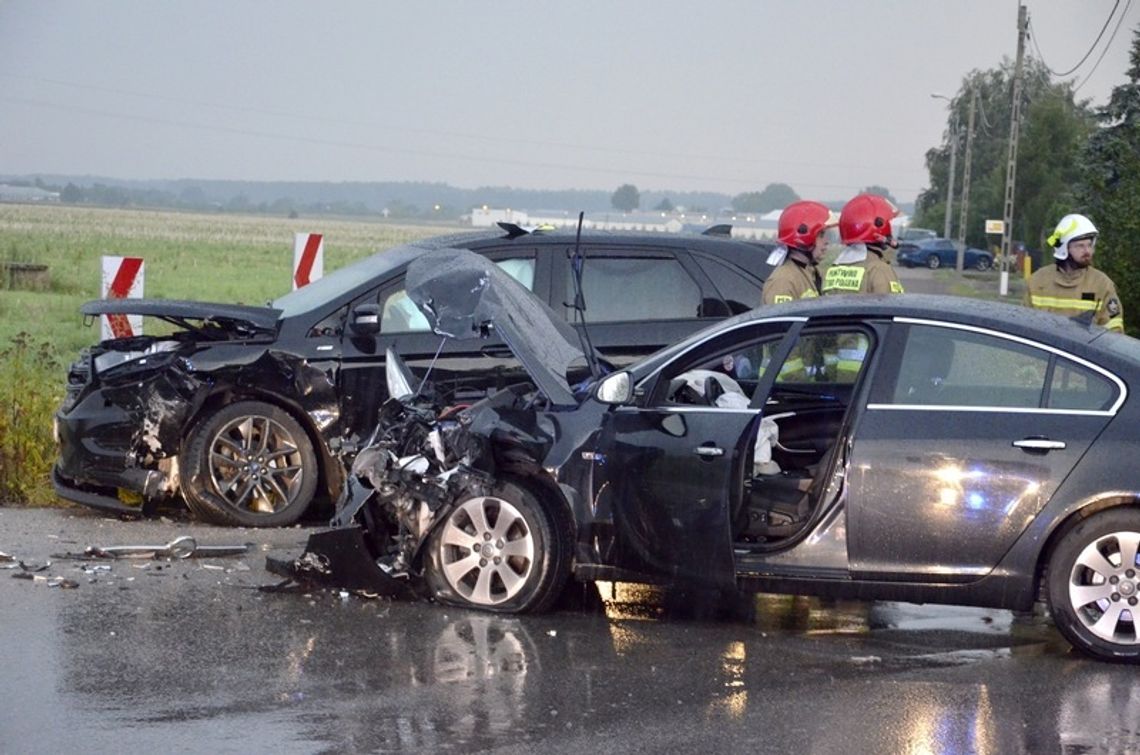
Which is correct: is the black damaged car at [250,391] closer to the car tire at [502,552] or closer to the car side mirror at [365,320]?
the car side mirror at [365,320]

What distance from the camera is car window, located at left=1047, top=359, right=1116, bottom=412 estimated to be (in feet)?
23.2

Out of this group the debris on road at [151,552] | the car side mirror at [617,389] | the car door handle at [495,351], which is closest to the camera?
the car side mirror at [617,389]

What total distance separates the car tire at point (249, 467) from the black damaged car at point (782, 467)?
193cm

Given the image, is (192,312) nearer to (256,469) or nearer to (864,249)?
(256,469)

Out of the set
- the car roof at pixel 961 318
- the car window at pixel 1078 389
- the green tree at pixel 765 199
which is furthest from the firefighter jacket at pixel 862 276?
the green tree at pixel 765 199

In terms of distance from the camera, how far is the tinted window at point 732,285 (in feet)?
36.0

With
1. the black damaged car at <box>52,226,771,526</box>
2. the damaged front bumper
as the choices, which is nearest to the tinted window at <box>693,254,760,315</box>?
the black damaged car at <box>52,226,771,526</box>

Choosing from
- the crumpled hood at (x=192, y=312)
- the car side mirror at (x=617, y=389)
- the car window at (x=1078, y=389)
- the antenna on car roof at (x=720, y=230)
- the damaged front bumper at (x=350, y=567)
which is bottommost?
the damaged front bumper at (x=350, y=567)

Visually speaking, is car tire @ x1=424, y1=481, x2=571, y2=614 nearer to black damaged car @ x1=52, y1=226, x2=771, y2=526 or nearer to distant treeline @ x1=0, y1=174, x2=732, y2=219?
black damaged car @ x1=52, y1=226, x2=771, y2=526

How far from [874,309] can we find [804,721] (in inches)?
85.1

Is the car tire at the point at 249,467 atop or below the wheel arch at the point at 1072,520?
below

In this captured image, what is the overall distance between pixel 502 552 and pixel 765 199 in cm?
10198

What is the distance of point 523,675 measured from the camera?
22.3 feet

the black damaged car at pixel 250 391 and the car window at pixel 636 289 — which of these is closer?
the black damaged car at pixel 250 391
